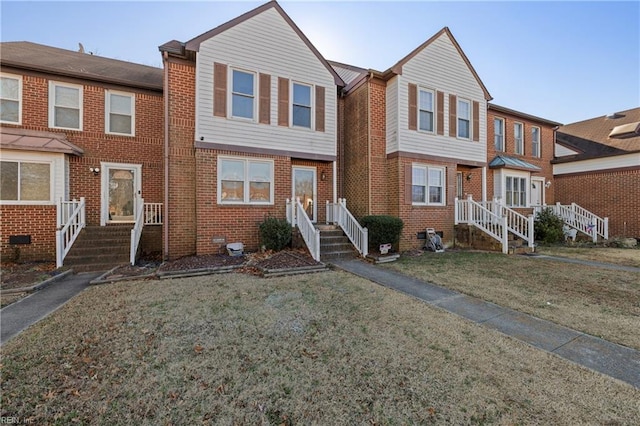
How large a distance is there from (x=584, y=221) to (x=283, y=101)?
600 inches

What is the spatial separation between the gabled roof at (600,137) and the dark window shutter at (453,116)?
29.8 ft

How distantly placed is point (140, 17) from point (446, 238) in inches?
565

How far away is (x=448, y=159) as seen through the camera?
37.6 ft

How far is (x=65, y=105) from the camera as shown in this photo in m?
9.58

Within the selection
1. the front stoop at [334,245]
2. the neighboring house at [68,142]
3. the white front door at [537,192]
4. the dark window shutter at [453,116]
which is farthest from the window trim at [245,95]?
the white front door at [537,192]

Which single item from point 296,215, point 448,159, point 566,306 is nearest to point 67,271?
point 296,215

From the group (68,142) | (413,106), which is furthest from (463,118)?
(68,142)

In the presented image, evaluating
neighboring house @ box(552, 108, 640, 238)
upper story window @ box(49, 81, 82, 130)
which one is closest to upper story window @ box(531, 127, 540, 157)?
neighboring house @ box(552, 108, 640, 238)

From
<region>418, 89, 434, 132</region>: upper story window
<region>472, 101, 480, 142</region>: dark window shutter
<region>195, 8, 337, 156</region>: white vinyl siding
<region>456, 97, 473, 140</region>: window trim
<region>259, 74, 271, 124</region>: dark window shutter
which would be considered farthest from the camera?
<region>472, 101, 480, 142</region>: dark window shutter

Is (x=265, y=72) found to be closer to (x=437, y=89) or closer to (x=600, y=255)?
(x=437, y=89)

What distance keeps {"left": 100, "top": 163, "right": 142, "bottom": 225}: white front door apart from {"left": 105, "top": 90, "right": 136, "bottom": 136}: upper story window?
4.25ft

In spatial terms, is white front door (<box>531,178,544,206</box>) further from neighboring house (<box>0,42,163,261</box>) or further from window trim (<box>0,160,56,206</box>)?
window trim (<box>0,160,56,206</box>)

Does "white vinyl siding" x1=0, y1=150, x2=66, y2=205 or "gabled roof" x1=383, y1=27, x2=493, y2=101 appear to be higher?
"gabled roof" x1=383, y1=27, x2=493, y2=101

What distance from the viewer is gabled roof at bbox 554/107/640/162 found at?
1451 cm
